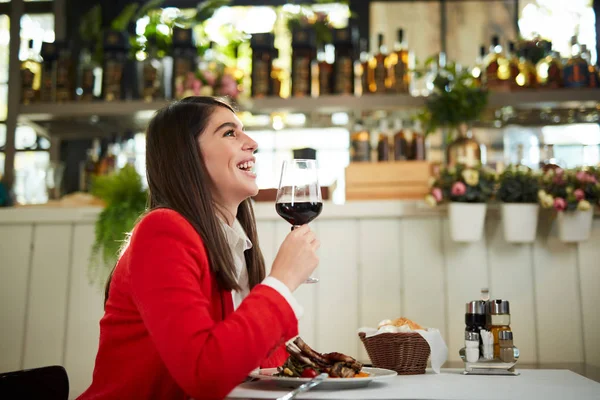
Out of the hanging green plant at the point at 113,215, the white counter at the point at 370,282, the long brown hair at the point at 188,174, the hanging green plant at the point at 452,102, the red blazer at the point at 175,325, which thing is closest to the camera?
the red blazer at the point at 175,325

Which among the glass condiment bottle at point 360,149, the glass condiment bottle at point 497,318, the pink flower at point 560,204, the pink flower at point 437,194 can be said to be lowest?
the glass condiment bottle at point 497,318

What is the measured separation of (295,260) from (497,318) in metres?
0.61

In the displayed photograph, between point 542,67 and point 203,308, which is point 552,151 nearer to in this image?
point 542,67

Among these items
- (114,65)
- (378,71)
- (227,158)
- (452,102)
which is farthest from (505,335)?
(114,65)

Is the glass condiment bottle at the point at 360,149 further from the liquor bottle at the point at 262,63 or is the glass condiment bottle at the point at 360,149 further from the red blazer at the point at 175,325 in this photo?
the red blazer at the point at 175,325

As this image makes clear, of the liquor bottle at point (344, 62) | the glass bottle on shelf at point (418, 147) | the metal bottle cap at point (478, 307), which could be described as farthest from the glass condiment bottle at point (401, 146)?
the metal bottle cap at point (478, 307)

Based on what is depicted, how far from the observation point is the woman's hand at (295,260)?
3.60 feet

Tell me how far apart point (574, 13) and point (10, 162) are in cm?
283

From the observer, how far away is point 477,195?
217 cm

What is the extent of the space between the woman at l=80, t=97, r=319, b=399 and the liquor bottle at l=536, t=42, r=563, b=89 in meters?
1.63

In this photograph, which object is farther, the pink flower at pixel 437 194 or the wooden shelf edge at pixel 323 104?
the wooden shelf edge at pixel 323 104

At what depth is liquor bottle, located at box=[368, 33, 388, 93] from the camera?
2754 mm

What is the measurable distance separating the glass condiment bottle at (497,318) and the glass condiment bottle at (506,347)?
15 millimetres

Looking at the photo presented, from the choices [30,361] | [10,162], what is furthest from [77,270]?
[10,162]
